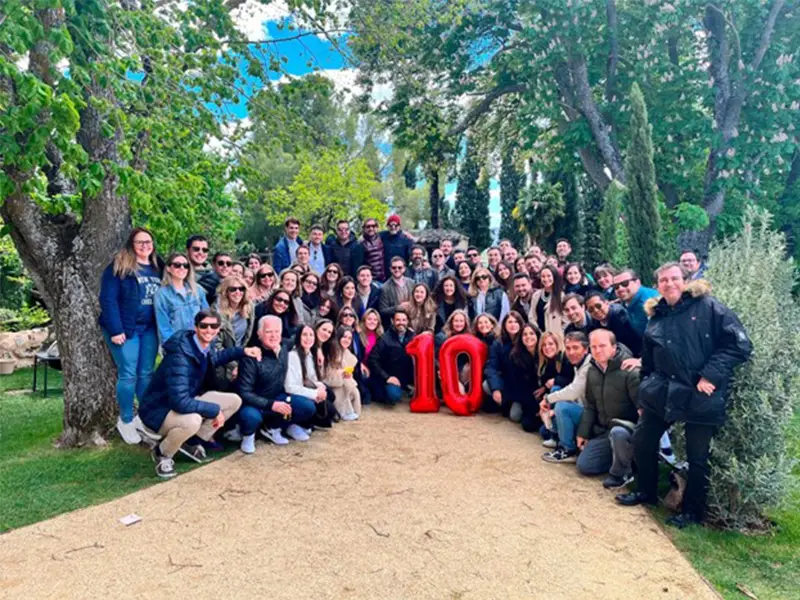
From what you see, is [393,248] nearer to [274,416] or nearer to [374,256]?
[374,256]

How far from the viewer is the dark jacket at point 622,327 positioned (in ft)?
21.0

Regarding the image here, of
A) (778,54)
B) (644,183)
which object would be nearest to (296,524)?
(644,183)

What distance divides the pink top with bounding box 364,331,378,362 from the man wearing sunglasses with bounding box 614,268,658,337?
10.5ft

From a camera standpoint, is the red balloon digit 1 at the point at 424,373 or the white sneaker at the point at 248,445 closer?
the white sneaker at the point at 248,445

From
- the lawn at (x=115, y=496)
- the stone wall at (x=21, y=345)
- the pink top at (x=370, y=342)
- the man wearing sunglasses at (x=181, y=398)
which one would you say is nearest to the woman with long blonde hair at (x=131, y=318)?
the lawn at (x=115, y=496)

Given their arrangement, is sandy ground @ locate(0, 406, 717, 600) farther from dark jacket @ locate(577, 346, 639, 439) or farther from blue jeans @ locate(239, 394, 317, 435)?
dark jacket @ locate(577, 346, 639, 439)

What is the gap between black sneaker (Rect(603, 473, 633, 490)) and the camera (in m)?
5.05

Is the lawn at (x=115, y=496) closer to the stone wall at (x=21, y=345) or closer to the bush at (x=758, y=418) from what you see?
the bush at (x=758, y=418)

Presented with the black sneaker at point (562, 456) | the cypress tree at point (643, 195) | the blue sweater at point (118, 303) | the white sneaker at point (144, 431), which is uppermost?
the cypress tree at point (643, 195)

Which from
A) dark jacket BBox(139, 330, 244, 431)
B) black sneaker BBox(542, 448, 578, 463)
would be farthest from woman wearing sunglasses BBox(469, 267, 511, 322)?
dark jacket BBox(139, 330, 244, 431)

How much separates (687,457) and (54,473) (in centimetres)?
565

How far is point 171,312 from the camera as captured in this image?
5824 mm

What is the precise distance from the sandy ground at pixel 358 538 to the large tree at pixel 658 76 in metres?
11.8

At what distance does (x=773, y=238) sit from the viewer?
4703 millimetres
